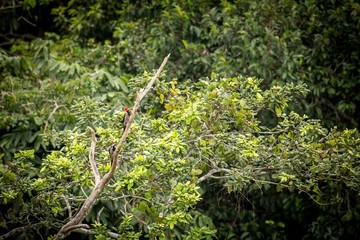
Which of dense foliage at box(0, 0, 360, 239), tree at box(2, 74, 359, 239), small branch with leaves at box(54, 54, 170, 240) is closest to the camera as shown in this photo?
small branch with leaves at box(54, 54, 170, 240)

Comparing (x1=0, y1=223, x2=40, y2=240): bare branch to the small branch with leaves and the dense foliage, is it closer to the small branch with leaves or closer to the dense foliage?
the dense foliage

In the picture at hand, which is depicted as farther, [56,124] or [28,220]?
[56,124]

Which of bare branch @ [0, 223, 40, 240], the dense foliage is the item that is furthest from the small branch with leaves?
bare branch @ [0, 223, 40, 240]

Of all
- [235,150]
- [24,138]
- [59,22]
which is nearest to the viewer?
[235,150]

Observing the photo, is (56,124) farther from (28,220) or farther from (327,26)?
(327,26)

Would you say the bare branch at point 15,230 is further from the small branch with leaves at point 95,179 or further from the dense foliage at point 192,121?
the small branch with leaves at point 95,179

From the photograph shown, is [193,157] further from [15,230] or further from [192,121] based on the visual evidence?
[15,230]

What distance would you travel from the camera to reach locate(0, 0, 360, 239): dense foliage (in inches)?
145

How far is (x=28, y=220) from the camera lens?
3826 millimetres

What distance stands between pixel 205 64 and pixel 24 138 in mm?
2274

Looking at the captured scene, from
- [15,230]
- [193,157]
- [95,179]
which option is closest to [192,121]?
[193,157]

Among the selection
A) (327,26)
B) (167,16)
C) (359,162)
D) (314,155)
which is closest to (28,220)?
(314,155)

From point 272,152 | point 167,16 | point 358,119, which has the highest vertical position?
point 167,16

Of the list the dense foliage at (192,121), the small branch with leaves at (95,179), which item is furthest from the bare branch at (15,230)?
A: the small branch with leaves at (95,179)
